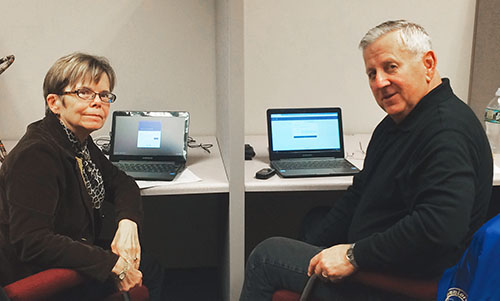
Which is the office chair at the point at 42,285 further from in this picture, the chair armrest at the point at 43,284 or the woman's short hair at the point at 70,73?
the woman's short hair at the point at 70,73

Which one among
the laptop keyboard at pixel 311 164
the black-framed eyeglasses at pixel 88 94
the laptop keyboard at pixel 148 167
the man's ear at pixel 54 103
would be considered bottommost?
the laptop keyboard at pixel 148 167

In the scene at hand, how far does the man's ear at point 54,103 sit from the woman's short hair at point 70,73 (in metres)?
0.01

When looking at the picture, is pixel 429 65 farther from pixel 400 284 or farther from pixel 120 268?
pixel 120 268

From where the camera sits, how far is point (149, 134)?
6.11ft

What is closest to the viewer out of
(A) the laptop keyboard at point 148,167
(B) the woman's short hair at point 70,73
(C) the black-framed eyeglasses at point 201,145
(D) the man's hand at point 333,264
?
(D) the man's hand at point 333,264

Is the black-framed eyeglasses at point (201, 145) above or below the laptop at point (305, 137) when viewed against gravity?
below

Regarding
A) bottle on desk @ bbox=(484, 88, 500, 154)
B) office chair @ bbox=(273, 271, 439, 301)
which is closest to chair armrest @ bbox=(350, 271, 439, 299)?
office chair @ bbox=(273, 271, 439, 301)

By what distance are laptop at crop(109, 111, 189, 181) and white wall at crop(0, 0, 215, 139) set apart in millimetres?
308

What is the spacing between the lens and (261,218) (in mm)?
2307

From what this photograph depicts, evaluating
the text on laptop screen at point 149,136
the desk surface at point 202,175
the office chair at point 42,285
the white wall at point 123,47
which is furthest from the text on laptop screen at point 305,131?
the office chair at point 42,285

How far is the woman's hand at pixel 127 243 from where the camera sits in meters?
1.41

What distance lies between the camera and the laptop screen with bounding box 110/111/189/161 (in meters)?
1.84

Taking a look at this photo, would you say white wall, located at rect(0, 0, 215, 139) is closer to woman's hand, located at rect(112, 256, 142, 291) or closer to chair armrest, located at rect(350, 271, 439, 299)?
woman's hand, located at rect(112, 256, 142, 291)

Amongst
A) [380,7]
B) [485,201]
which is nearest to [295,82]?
[380,7]
